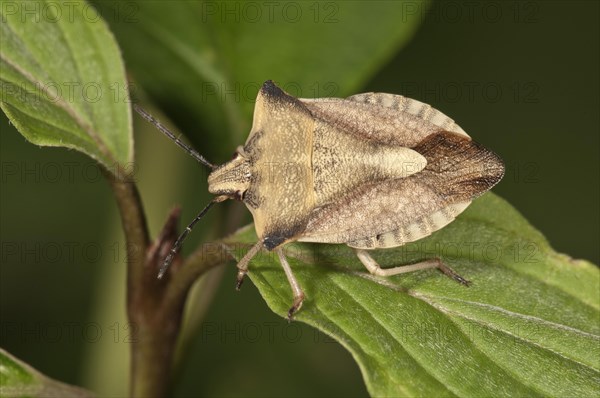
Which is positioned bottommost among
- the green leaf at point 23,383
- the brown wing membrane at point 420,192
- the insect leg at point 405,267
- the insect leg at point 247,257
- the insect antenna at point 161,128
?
the green leaf at point 23,383

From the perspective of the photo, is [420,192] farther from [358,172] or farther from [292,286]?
[292,286]

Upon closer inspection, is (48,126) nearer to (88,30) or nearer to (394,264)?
(88,30)

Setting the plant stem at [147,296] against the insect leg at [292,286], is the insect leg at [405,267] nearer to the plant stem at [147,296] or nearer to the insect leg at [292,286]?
the insect leg at [292,286]

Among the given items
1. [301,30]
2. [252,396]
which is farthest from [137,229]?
[252,396]

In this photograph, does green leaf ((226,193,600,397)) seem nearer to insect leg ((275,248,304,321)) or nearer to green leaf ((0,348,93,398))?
insect leg ((275,248,304,321))

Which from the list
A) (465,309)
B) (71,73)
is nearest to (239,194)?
(71,73)

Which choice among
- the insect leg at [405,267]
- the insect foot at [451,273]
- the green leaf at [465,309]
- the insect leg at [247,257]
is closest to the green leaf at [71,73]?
the insect leg at [247,257]
